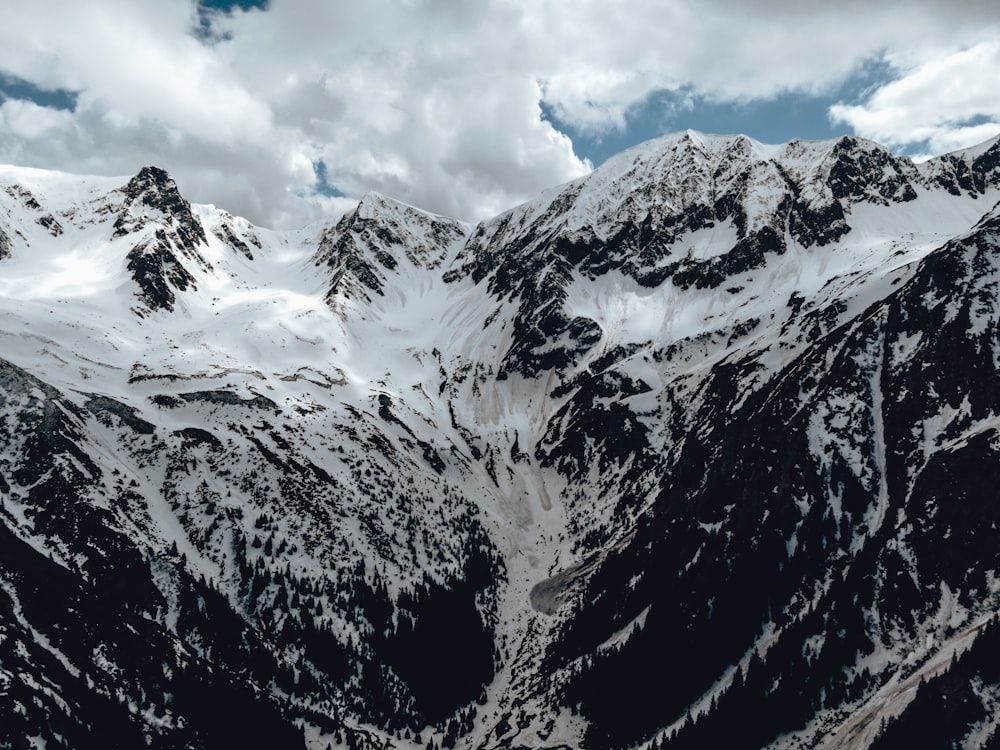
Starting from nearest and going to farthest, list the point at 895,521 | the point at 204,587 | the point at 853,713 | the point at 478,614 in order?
the point at 853,713 < the point at 895,521 < the point at 204,587 < the point at 478,614

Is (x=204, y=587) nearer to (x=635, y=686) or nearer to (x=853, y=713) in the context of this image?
(x=635, y=686)

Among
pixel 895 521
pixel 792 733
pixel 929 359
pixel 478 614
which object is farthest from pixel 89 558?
pixel 929 359

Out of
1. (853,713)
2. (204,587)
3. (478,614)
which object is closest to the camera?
(853,713)

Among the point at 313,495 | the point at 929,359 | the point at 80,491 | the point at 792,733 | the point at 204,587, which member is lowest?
the point at 792,733

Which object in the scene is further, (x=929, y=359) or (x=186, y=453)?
(x=186, y=453)

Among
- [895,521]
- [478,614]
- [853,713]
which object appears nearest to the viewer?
[853,713]

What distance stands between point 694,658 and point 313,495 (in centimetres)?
10658

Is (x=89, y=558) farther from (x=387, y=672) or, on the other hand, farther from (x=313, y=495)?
(x=387, y=672)

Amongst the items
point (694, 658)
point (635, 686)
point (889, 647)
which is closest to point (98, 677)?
point (635, 686)

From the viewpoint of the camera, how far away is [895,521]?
143000mm

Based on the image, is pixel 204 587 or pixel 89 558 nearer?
pixel 89 558

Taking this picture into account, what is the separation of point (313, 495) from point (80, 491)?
5558 cm

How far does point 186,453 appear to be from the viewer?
606ft

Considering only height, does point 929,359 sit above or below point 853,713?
above
